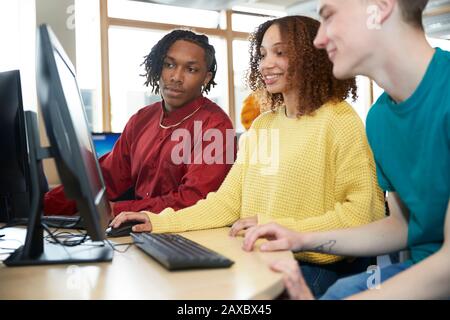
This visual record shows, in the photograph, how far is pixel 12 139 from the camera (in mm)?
1156

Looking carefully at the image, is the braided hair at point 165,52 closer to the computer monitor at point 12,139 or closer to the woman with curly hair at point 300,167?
the woman with curly hair at point 300,167

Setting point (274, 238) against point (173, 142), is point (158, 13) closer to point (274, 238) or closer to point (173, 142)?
point (173, 142)

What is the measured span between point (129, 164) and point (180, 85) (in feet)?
1.25

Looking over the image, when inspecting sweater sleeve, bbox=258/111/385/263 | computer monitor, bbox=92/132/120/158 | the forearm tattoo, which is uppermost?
computer monitor, bbox=92/132/120/158

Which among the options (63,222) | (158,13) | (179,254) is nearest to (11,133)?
(63,222)

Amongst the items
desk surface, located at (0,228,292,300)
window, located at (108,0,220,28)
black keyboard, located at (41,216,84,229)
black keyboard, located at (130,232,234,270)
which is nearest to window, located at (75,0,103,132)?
window, located at (108,0,220,28)

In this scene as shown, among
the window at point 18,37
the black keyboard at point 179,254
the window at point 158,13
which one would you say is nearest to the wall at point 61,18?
the window at point 18,37

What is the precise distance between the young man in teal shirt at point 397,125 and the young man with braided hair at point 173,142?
690mm

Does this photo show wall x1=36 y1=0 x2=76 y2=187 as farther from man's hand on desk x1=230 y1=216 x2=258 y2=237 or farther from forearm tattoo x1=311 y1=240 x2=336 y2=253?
forearm tattoo x1=311 y1=240 x2=336 y2=253

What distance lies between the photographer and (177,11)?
5832 millimetres

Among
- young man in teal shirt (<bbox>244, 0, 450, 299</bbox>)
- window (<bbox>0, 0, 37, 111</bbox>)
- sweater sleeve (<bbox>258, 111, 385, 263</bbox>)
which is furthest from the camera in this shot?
window (<bbox>0, 0, 37, 111</bbox>)

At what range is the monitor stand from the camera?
2.90 ft

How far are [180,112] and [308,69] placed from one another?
61 centimetres
